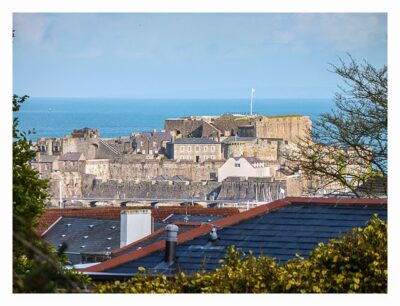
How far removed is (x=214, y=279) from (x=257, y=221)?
363 cm

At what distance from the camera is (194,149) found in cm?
8794

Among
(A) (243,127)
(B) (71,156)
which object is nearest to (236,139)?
(A) (243,127)

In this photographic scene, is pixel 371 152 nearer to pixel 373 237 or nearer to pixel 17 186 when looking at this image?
pixel 17 186

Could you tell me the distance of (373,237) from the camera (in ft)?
26.4

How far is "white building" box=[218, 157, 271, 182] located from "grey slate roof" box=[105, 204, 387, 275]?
61071 mm

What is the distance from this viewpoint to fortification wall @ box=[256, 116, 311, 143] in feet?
308

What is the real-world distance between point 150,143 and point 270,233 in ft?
259

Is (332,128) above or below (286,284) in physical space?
above

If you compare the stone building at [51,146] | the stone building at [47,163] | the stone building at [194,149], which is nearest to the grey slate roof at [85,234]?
the stone building at [47,163]

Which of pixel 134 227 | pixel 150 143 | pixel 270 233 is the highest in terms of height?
pixel 150 143

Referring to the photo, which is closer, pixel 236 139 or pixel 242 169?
pixel 242 169

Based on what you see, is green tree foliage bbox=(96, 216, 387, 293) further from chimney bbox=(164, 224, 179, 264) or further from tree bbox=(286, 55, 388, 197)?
tree bbox=(286, 55, 388, 197)

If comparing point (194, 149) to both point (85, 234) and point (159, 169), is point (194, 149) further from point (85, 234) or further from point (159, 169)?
point (85, 234)

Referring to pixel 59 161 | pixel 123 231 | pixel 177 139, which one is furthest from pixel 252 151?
pixel 123 231
